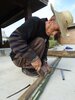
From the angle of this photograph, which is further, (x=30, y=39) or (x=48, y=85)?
(x=30, y=39)

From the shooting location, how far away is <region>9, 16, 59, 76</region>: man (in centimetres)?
220

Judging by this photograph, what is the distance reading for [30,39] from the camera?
7.99 feet

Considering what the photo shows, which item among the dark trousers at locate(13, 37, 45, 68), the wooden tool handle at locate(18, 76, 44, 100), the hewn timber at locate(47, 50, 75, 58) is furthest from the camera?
the hewn timber at locate(47, 50, 75, 58)

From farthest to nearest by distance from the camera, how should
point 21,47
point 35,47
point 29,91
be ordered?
point 35,47
point 21,47
point 29,91

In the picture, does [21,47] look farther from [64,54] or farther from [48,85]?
[64,54]

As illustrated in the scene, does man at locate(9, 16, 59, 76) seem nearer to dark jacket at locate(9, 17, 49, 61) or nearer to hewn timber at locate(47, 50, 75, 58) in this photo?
dark jacket at locate(9, 17, 49, 61)

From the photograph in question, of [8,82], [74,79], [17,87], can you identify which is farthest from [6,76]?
[74,79]

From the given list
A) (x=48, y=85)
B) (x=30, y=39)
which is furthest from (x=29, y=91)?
(x=30, y=39)

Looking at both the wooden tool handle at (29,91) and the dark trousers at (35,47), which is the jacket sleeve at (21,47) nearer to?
the dark trousers at (35,47)

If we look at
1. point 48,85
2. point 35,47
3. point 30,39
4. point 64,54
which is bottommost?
point 48,85

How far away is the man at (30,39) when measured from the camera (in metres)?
2.20

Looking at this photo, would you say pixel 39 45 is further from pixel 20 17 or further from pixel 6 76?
pixel 20 17

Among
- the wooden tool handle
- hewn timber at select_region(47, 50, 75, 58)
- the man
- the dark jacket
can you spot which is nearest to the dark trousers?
the man

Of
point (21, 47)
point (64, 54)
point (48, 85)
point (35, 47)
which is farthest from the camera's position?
point (64, 54)
